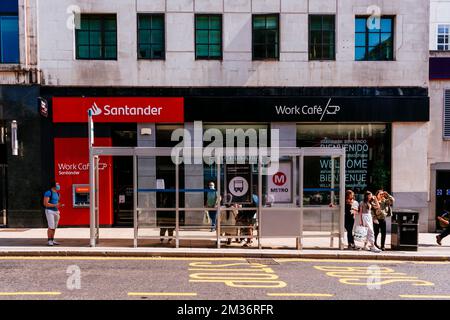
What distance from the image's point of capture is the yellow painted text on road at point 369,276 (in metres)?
7.60

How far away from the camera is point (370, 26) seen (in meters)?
14.1

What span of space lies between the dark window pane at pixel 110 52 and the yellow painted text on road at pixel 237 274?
27.8ft

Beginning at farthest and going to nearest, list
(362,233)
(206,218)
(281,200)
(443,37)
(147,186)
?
(443,37), (281,200), (206,218), (147,186), (362,233)

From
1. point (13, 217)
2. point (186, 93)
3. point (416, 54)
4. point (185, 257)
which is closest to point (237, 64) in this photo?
point (186, 93)

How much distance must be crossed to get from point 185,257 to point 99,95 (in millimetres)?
6974

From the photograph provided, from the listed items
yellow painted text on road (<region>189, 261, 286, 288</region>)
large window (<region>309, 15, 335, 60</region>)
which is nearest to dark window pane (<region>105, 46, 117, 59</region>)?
large window (<region>309, 15, 335, 60</region>)

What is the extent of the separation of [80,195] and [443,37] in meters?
14.4

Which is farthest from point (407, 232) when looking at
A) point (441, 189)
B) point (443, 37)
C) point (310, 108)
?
point (443, 37)

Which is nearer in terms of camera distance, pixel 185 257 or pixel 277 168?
pixel 185 257

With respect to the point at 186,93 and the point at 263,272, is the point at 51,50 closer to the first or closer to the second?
the point at 186,93

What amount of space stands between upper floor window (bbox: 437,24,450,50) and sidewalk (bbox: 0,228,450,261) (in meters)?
7.27

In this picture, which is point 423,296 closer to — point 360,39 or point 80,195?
point 360,39

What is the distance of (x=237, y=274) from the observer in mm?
8070

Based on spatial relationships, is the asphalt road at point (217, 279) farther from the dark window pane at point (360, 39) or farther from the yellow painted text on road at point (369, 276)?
the dark window pane at point (360, 39)
